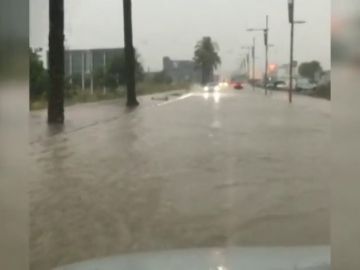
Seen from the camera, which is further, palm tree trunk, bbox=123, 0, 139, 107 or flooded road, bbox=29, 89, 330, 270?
palm tree trunk, bbox=123, 0, 139, 107

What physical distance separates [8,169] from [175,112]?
48.6 feet

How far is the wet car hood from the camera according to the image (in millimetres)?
2410

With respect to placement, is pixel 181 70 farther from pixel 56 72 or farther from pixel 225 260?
pixel 225 260

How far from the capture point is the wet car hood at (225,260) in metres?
2.41

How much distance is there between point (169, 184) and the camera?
8570 millimetres

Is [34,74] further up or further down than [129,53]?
Result: further down

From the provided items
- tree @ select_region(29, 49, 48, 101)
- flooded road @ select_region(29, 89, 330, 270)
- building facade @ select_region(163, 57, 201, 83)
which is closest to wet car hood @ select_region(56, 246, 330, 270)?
flooded road @ select_region(29, 89, 330, 270)

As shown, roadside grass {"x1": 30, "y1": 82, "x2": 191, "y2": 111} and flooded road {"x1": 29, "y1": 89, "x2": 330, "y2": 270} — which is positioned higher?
roadside grass {"x1": 30, "y1": 82, "x2": 191, "y2": 111}

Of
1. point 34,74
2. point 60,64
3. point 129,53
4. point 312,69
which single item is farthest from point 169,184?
point 34,74

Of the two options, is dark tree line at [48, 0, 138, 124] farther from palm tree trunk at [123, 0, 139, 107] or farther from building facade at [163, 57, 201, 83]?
building facade at [163, 57, 201, 83]

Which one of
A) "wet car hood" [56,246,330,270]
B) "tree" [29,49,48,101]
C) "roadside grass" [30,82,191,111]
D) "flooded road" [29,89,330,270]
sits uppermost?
"tree" [29,49,48,101]

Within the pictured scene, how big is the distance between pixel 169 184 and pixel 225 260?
603cm

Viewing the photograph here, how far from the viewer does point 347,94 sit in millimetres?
2098

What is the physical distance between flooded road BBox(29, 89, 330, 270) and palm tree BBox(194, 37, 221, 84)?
114cm
